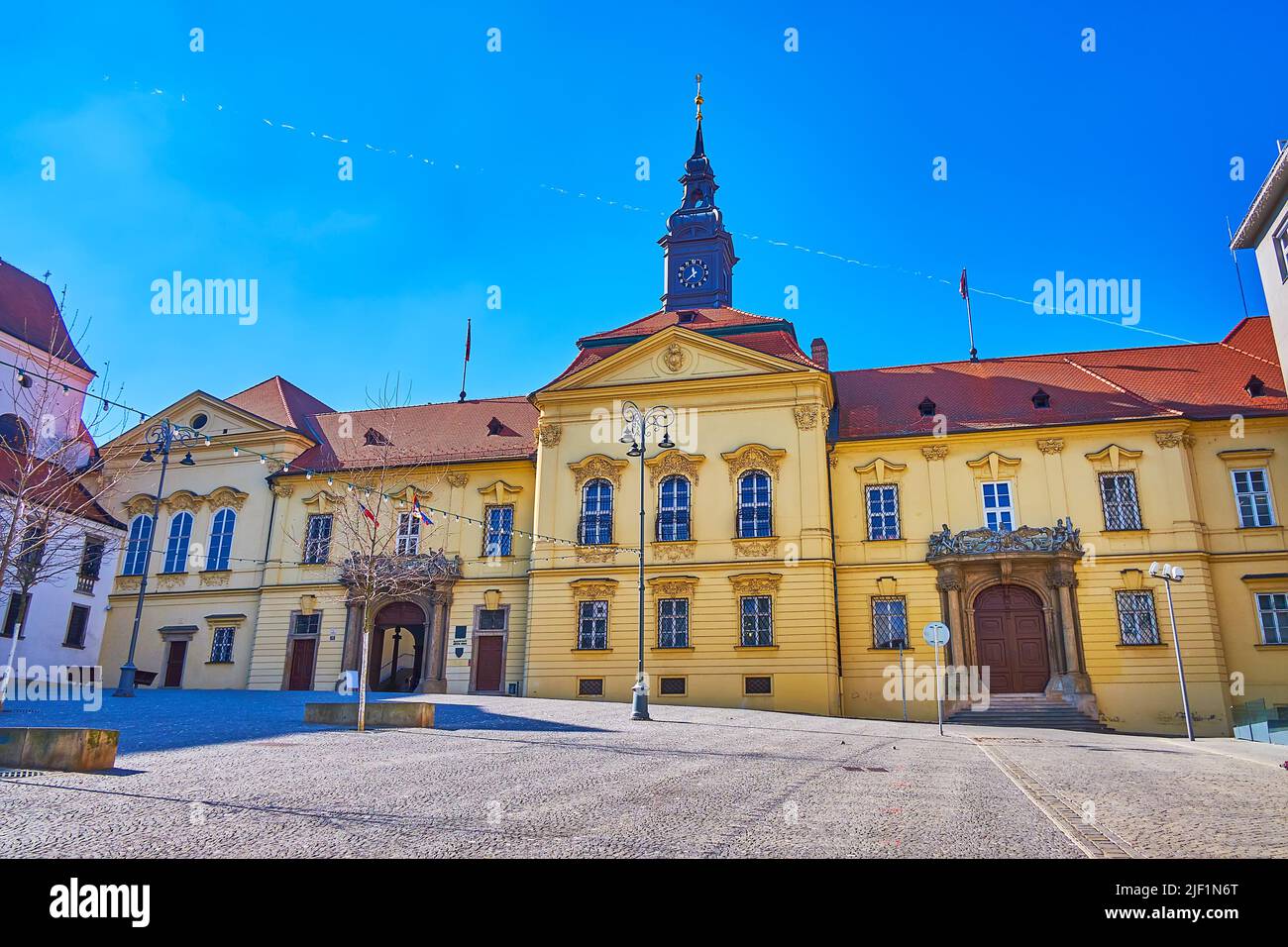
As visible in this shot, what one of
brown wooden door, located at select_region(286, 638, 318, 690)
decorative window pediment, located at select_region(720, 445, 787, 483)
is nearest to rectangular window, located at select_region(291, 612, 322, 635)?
brown wooden door, located at select_region(286, 638, 318, 690)

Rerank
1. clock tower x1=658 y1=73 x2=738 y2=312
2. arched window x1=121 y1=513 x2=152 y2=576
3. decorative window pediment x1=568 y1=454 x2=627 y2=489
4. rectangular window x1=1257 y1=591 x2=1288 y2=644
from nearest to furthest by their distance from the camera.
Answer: rectangular window x1=1257 y1=591 x2=1288 y2=644
decorative window pediment x1=568 y1=454 x2=627 y2=489
arched window x1=121 y1=513 x2=152 y2=576
clock tower x1=658 y1=73 x2=738 y2=312

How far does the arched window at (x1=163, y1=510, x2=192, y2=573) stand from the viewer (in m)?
37.4

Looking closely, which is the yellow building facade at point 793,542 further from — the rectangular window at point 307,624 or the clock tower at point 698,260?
the clock tower at point 698,260

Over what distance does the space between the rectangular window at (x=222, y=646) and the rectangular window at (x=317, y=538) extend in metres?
4.36

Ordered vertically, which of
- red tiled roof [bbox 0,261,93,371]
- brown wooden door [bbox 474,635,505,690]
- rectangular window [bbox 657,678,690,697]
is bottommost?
rectangular window [bbox 657,678,690,697]

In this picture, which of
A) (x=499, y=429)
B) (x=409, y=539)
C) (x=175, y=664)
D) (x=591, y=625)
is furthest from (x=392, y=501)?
(x=175, y=664)

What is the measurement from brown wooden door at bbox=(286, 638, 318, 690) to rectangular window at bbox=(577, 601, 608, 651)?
11.3 m

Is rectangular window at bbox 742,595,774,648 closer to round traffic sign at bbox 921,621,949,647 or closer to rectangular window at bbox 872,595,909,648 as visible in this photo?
rectangular window at bbox 872,595,909,648

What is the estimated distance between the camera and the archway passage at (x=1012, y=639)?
Answer: 2817 cm

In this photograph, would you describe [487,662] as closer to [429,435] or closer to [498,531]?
[498,531]

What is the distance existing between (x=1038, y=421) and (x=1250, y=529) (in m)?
7.06

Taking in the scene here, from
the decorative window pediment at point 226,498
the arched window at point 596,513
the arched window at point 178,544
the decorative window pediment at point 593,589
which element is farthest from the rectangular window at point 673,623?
the arched window at point 178,544
